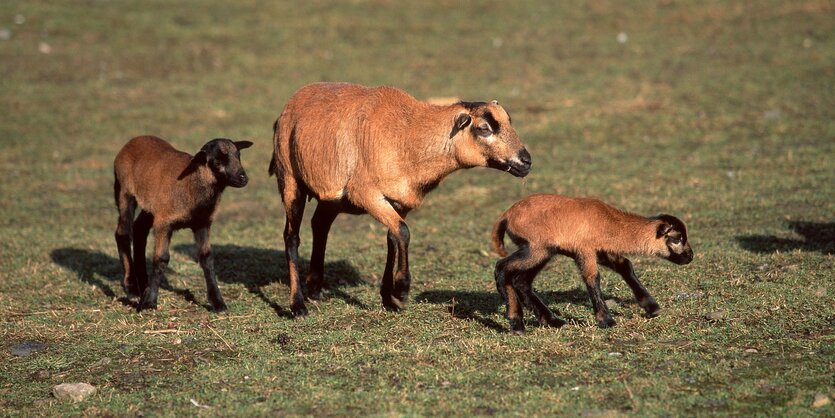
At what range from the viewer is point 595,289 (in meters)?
7.89

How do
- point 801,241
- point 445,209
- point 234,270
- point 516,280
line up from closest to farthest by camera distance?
point 516,280 < point 801,241 < point 234,270 < point 445,209

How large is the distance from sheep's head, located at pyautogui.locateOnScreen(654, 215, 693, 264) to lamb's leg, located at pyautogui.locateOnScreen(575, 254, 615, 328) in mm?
646

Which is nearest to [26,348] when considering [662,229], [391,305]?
[391,305]

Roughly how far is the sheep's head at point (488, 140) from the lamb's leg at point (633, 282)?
39.1 inches

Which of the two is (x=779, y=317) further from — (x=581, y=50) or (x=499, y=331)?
(x=581, y=50)

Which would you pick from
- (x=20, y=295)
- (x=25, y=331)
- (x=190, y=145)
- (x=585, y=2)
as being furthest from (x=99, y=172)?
(x=585, y=2)

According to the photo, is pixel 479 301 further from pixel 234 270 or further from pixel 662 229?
pixel 234 270

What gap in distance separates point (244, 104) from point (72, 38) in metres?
6.42

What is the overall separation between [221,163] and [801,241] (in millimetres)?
6110

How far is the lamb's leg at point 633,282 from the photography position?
816 cm

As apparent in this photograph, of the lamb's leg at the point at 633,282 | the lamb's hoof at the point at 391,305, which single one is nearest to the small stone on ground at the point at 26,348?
the lamb's hoof at the point at 391,305

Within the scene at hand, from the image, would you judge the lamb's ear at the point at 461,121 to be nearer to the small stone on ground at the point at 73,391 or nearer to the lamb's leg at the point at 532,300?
the lamb's leg at the point at 532,300

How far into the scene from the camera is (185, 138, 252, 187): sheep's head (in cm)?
922

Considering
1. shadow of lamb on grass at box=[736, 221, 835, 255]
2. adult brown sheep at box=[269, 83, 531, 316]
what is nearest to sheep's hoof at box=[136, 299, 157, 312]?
adult brown sheep at box=[269, 83, 531, 316]
